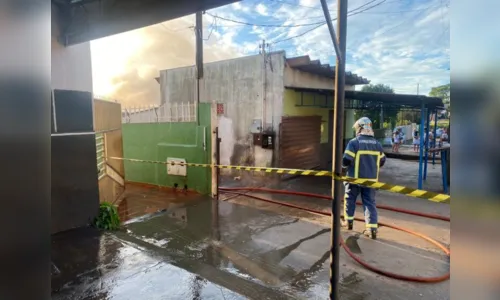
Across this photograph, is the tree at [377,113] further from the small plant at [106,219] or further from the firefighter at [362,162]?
the small plant at [106,219]

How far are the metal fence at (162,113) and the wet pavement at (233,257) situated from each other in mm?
2347

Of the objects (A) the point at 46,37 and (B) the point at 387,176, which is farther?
(B) the point at 387,176

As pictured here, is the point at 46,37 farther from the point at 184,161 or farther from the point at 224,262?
the point at 184,161

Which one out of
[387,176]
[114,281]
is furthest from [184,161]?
[387,176]

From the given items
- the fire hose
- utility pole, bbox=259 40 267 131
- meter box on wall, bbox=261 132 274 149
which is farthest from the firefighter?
utility pole, bbox=259 40 267 131

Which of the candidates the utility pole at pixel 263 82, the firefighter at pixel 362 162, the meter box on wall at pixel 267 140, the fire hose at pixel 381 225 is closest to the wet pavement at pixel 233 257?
the fire hose at pixel 381 225

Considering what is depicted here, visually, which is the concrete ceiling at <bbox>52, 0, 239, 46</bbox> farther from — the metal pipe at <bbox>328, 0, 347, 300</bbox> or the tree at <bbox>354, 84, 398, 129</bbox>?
the tree at <bbox>354, 84, 398, 129</bbox>

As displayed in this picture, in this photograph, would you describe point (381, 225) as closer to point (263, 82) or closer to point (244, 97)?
point (263, 82)

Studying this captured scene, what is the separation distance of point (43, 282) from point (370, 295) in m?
3.28

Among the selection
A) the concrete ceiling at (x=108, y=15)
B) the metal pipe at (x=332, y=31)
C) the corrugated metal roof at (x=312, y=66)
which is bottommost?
the metal pipe at (x=332, y=31)

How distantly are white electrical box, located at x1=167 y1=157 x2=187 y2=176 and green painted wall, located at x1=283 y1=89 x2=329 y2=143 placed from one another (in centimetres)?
399

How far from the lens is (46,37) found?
2.49 feet

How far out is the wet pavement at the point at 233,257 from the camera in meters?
3.18

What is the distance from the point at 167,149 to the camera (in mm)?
8195
